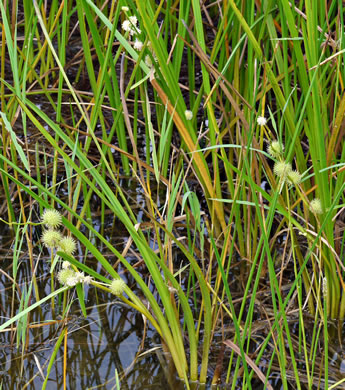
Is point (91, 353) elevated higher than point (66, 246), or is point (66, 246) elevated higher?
point (66, 246)

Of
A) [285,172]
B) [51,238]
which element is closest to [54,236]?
[51,238]

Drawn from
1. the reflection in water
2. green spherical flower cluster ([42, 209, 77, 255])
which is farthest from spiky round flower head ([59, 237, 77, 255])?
the reflection in water

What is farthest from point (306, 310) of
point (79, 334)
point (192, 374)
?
point (79, 334)

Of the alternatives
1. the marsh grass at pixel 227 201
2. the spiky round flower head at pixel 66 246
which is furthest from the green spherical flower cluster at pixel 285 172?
the spiky round flower head at pixel 66 246

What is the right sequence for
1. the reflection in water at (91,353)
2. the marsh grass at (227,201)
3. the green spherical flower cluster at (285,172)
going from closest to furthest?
1. the green spherical flower cluster at (285,172)
2. the marsh grass at (227,201)
3. the reflection in water at (91,353)

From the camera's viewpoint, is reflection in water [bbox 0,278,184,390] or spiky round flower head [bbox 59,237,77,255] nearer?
spiky round flower head [bbox 59,237,77,255]

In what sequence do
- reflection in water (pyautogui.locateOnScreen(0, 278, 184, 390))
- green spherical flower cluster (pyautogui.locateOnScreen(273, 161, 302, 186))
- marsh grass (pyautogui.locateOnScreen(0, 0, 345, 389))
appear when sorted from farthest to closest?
reflection in water (pyautogui.locateOnScreen(0, 278, 184, 390)), marsh grass (pyautogui.locateOnScreen(0, 0, 345, 389)), green spherical flower cluster (pyautogui.locateOnScreen(273, 161, 302, 186))

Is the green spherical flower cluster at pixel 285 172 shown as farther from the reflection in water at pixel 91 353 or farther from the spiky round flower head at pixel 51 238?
the reflection in water at pixel 91 353

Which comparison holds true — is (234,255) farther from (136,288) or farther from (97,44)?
(97,44)

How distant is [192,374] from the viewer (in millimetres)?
1321

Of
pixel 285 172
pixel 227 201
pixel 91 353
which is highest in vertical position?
pixel 285 172

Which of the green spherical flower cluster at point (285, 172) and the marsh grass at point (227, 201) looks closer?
the green spherical flower cluster at point (285, 172)

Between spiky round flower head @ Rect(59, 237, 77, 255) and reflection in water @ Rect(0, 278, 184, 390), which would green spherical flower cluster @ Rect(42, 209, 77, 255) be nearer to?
spiky round flower head @ Rect(59, 237, 77, 255)

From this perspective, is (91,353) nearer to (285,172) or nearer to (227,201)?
(227,201)
